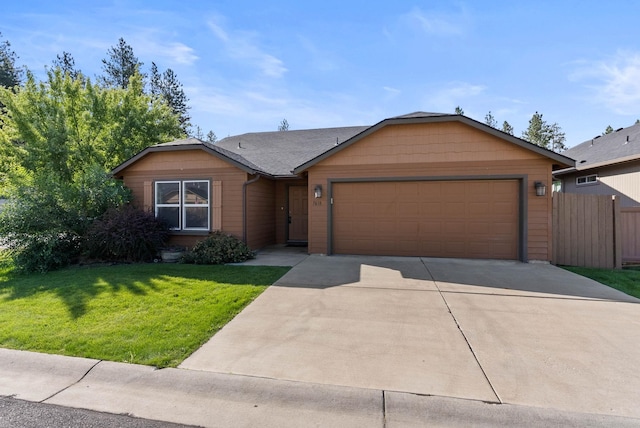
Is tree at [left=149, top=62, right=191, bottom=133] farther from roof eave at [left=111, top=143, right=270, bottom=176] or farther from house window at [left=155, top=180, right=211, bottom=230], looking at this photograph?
house window at [left=155, top=180, right=211, bottom=230]

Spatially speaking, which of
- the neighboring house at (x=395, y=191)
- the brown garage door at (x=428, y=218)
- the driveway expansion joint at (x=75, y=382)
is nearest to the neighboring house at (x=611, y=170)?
the neighboring house at (x=395, y=191)

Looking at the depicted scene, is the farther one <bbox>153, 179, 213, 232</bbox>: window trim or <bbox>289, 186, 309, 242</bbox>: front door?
<bbox>289, 186, 309, 242</bbox>: front door

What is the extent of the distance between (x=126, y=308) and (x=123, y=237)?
4008 millimetres

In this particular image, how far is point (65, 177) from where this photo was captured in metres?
11.5

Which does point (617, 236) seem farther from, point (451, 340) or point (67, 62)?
point (67, 62)

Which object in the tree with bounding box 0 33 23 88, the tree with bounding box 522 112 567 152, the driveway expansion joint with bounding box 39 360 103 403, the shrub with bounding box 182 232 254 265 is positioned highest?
the tree with bounding box 0 33 23 88

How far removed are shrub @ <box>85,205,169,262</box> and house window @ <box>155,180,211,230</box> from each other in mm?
929

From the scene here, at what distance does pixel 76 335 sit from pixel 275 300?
262 cm

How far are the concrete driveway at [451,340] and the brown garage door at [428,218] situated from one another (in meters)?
2.38

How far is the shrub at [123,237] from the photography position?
807 cm

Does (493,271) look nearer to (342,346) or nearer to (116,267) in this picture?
(342,346)

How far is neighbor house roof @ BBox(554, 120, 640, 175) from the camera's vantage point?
10.8 meters

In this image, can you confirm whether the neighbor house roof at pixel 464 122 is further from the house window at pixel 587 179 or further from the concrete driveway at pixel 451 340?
the house window at pixel 587 179

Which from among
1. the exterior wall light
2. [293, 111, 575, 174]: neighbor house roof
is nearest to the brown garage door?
the exterior wall light
